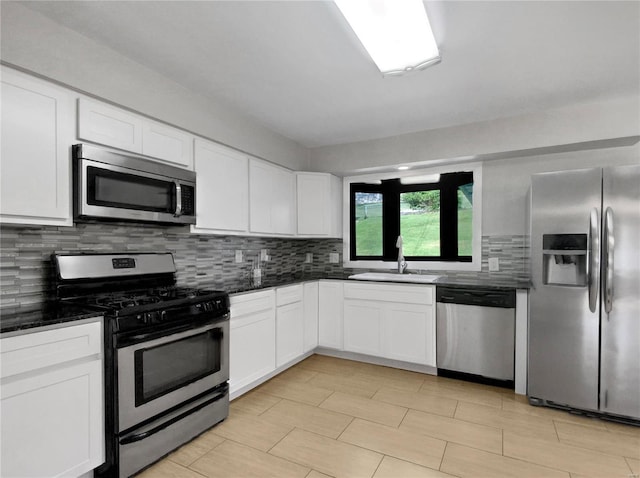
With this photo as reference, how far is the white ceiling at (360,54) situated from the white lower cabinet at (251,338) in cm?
165

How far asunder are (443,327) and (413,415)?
0.95 m

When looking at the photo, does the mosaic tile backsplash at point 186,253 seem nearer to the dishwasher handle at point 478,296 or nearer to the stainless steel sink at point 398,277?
the stainless steel sink at point 398,277

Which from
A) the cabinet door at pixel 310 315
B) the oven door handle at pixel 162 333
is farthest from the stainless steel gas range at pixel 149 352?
the cabinet door at pixel 310 315

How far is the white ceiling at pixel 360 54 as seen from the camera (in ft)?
5.59

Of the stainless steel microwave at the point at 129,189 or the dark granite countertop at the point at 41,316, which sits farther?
the stainless steel microwave at the point at 129,189

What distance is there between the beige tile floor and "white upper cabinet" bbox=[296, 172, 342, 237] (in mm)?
1702

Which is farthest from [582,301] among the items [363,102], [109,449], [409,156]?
[109,449]

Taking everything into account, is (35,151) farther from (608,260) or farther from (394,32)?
(608,260)

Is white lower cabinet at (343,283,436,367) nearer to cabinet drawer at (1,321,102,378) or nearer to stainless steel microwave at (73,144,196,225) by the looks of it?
stainless steel microwave at (73,144,196,225)

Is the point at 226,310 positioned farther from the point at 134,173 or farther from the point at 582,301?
the point at 582,301

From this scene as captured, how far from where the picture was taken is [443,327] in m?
3.12

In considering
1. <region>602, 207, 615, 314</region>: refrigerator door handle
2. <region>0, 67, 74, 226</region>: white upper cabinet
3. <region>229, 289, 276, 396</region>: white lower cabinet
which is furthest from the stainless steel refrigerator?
<region>0, 67, 74, 226</region>: white upper cabinet

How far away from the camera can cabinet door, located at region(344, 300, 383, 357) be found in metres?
3.40

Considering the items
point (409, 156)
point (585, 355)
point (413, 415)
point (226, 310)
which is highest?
point (409, 156)
